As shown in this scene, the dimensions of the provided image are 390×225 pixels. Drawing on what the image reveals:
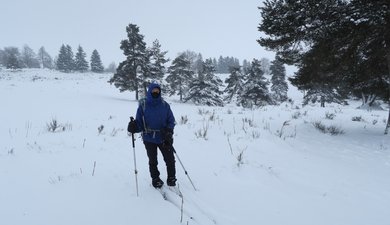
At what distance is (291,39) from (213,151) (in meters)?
5.30

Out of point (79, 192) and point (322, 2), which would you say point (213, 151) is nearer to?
point (79, 192)

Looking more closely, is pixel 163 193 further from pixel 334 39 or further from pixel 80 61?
pixel 80 61

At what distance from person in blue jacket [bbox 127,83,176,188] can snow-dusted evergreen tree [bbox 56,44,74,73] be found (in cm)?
8172

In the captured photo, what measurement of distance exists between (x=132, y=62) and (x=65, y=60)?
54.5 meters

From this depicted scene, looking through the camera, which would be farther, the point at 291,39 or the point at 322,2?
the point at 291,39

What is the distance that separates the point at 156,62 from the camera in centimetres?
3991

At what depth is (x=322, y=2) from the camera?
873 centimetres

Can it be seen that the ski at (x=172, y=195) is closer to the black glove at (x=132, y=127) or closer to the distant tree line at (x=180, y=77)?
the black glove at (x=132, y=127)

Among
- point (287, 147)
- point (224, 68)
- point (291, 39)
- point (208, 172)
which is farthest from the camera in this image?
point (224, 68)

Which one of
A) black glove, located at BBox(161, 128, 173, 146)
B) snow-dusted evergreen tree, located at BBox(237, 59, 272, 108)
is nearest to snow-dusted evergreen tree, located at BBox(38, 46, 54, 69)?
snow-dusted evergreen tree, located at BBox(237, 59, 272, 108)

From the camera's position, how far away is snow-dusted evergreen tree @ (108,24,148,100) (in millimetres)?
32969

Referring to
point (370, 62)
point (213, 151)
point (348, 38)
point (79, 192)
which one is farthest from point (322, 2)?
point (79, 192)

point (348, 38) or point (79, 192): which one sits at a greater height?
point (348, 38)

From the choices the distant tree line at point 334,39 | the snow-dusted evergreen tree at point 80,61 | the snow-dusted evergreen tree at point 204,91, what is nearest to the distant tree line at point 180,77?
the snow-dusted evergreen tree at point 204,91
